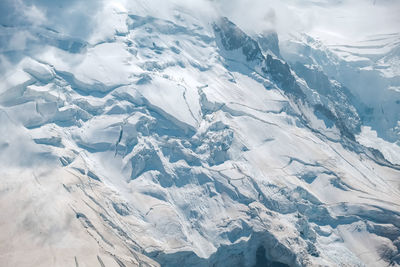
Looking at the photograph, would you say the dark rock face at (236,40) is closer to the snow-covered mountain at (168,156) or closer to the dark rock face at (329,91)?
the snow-covered mountain at (168,156)

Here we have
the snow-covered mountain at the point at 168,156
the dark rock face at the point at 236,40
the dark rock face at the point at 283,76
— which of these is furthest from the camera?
the dark rock face at the point at 283,76

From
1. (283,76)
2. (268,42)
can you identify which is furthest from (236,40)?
(268,42)

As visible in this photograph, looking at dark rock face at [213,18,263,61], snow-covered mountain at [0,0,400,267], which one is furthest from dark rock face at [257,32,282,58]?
snow-covered mountain at [0,0,400,267]

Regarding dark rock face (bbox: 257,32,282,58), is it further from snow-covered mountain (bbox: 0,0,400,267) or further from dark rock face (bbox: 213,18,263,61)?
snow-covered mountain (bbox: 0,0,400,267)

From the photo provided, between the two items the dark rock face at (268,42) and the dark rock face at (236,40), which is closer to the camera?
the dark rock face at (236,40)

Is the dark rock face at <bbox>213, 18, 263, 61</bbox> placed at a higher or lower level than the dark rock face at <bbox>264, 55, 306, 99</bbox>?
higher

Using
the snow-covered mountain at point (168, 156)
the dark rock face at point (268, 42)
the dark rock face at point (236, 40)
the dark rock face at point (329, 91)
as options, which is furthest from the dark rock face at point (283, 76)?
the dark rock face at point (329, 91)

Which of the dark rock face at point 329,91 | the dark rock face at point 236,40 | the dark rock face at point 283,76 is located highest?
the dark rock face at point 236,40

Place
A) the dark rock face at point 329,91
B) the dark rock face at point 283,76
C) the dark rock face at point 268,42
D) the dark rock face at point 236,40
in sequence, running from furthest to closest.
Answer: the dark rock face at point 329,91 < the dark rock face at point 268,42 < the dark rock face at point 283,76 < the dark rock face at point 236,40
